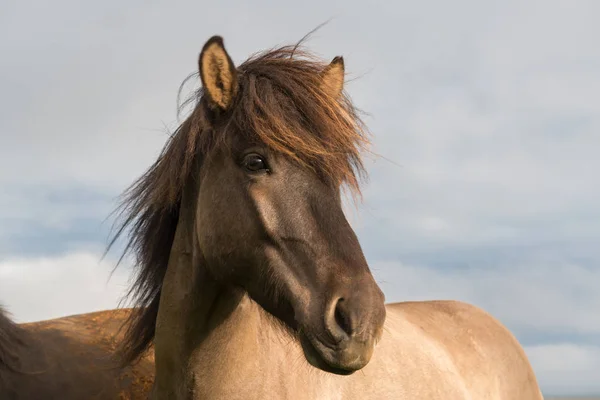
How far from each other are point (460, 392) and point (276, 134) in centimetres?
311

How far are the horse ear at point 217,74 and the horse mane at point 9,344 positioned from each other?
269 cm

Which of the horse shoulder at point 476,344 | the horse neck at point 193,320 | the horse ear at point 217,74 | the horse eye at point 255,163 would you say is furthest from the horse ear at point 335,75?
the horse shoulder at point 476,344

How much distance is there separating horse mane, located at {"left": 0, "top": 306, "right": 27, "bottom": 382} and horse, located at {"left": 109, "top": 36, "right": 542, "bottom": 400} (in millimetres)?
1144

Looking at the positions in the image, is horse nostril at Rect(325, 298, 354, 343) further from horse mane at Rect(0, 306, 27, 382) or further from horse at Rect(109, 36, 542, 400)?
Answer: horse mane at Rect(0, 306, 27, 382)

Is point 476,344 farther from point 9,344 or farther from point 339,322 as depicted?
point 9,344

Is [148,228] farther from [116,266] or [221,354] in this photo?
[221,354]

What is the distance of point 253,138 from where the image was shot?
384 centimetres

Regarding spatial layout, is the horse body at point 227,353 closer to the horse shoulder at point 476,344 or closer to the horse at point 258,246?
the horse at point 258,246

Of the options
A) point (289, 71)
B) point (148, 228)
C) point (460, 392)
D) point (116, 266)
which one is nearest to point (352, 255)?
point (289, 71)

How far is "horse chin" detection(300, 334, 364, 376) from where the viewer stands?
3.27m

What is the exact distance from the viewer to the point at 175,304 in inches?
165

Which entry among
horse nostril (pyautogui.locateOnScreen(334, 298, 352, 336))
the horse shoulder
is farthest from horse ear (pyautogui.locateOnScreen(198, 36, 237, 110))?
the horse shoulder

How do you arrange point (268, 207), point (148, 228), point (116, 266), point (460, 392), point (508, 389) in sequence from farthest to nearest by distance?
point (508, 389) < point (460, 392) < point (116, 266) < point (148, 228) < point (268, 207)

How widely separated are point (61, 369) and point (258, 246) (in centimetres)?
283
